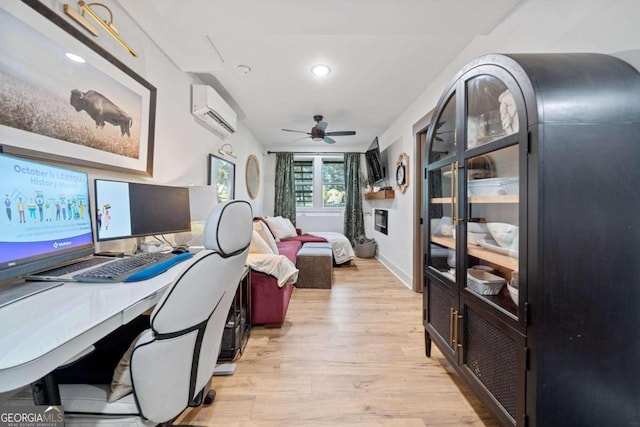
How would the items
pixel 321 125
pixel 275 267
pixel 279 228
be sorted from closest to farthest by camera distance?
1. pixel 275 267
2. pixel 321 125
3. pixel 279 228

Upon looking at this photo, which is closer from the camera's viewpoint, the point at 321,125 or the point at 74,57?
the point at 74,57

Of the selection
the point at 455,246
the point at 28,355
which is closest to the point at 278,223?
the point at 455,246

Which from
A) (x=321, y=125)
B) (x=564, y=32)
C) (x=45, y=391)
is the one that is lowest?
(x=45, y=391)

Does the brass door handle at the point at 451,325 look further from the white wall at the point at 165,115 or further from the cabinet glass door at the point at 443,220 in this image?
the white wall at the point at 165,115

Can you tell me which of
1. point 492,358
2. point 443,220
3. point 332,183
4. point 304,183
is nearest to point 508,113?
point 443,220

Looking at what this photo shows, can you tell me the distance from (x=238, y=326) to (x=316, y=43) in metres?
2.29

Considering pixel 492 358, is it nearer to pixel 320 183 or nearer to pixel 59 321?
pixel 59 321

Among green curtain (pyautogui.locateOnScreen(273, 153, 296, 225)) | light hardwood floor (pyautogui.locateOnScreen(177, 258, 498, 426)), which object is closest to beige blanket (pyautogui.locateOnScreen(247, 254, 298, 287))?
light hardwood floor (pyautogui.locateOnScreen(177, 258, 498, 426))

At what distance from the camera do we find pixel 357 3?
146cm

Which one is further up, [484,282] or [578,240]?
[578,240]

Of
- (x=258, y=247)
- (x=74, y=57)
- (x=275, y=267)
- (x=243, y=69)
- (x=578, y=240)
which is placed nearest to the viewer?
(x=578, y=240)

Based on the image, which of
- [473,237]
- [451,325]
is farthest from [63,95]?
[451,325]

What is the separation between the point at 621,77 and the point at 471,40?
136 cm

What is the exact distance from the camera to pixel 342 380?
5.24 ft
